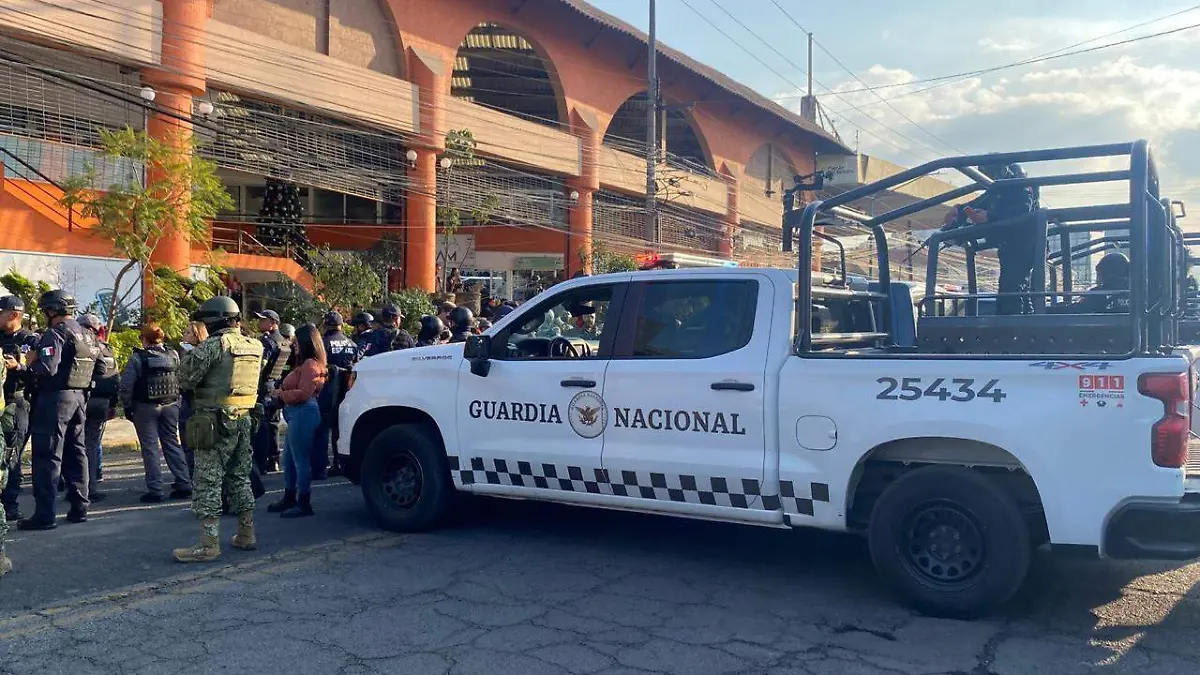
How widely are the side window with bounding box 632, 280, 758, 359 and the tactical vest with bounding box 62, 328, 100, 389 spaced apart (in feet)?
13.7

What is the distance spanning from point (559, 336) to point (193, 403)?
7.83 feet

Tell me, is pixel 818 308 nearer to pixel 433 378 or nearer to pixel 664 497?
pixel 664 497

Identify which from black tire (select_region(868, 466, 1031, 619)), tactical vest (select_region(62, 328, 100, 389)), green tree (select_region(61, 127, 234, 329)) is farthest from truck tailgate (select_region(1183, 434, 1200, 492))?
green tree (select_region(61, 127, 234, 329))

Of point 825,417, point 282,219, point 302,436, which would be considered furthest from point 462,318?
point 282,219

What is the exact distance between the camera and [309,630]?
464 cm

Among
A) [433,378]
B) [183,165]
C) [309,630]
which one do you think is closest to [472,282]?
[183,165]

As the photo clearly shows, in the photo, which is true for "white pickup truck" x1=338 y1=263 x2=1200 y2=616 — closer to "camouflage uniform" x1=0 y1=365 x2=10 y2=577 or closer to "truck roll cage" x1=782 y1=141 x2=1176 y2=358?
"truck roll cage" x1=782 y1=141 x2=1176 y2=358

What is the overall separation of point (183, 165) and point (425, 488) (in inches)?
394

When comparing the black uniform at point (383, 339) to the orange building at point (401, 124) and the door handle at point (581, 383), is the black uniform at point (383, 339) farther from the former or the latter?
the orange building at point (401, 124)

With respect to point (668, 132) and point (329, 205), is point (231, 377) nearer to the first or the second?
point (329, 205)

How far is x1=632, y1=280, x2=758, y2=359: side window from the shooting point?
5523 mm

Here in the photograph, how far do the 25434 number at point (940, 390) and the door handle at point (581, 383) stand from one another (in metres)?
1.75

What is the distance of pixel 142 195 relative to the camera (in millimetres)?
14055

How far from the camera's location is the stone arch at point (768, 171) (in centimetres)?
3669
